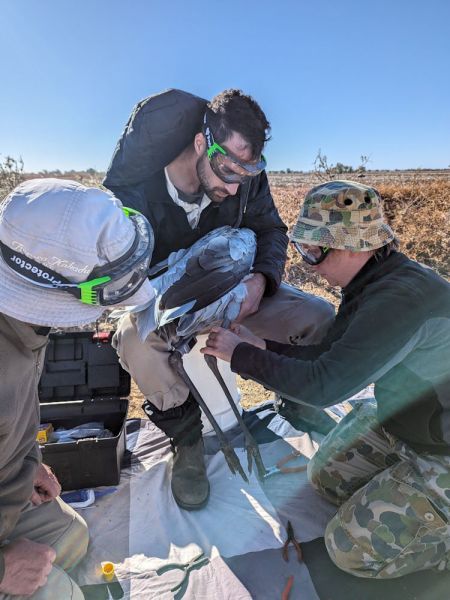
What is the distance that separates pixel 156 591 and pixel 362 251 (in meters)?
1.90

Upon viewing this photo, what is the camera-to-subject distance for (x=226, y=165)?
2.83 m

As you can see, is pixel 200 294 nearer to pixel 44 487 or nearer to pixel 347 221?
pixel 347 221

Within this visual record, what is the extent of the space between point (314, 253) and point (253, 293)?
85 centimetres

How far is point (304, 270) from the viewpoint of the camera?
8844 millimetres

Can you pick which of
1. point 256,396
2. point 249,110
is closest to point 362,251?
point 249,110

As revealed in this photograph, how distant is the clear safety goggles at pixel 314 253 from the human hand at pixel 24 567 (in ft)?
5.64

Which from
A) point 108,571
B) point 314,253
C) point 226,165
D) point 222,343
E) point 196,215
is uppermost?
point 226,165

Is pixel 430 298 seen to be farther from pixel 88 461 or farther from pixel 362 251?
pixel 88 461

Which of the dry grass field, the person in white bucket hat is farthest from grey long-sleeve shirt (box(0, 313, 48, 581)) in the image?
the dry grass field

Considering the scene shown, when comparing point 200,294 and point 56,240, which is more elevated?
point 56,240

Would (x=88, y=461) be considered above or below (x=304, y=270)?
below

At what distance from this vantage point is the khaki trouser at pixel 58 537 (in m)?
1.91

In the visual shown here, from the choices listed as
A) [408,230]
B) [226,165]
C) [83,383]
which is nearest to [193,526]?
[83,383]

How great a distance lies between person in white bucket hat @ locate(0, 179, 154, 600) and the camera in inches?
56.8
